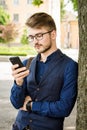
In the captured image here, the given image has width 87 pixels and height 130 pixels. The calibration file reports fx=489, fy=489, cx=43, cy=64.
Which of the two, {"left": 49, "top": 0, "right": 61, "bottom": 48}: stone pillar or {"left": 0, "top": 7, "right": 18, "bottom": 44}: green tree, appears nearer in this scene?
{"left": 49, "top": 0, "right": 61, "bottom": 48}: stone pillar

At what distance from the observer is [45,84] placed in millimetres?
3479

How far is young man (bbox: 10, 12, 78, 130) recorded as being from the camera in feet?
11.2

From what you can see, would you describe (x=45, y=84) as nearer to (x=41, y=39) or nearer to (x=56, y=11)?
(x=41, y=39)

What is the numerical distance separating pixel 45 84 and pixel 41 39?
1.05 ft

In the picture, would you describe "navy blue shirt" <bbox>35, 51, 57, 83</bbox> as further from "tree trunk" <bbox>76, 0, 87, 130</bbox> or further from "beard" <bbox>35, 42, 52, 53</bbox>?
"tree trunk" <bbox>76, 0, 87, 130</bbox>

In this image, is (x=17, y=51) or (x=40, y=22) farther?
(x=17, y=51)

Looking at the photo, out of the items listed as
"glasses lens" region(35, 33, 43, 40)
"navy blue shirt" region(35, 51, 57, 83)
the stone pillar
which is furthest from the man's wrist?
the stone pillar

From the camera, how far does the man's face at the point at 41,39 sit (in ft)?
11.3

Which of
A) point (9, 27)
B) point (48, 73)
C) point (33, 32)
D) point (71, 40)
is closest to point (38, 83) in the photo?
point (48, 73)

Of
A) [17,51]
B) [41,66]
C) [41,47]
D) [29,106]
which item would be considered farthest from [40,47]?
[17,51]

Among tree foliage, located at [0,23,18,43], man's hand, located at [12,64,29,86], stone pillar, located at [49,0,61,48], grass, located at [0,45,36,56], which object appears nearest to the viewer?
man's hand, located at [12,64,29,86]

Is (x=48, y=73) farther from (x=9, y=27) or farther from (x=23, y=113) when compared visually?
(x=9, y=27)

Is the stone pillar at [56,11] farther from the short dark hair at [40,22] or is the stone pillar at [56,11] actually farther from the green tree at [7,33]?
the short dark hair at [40,22]

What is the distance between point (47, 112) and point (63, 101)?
5.4 inches
